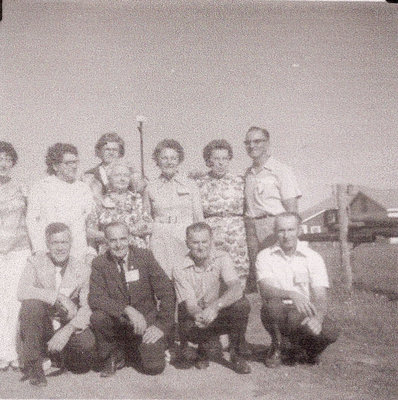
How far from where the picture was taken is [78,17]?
2.78 meters

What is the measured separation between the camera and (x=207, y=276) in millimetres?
2572

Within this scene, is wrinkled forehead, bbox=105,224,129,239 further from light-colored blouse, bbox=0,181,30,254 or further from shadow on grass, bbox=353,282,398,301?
shadow on grass, bbox=353,282,398,301

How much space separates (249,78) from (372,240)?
4.73ft

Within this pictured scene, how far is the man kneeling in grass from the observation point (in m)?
2.46

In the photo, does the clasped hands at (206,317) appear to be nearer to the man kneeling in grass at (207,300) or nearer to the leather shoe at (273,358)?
the man kneeling in grass at (207,300)

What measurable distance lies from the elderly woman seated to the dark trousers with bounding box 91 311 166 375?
432mm

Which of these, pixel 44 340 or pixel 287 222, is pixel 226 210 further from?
pixel 44 340

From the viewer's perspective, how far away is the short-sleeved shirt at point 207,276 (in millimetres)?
2559

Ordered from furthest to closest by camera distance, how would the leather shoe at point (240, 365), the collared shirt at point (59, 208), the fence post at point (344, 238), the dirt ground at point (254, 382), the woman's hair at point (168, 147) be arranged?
the fence post at point (344, 238) → the woman's hair at point (168, 147) → the collared shirt at point (59, 208) → the leather shoe at point (240, 365) → the dirt ground at point (254, 382)

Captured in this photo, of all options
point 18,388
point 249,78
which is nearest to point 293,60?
point 249,78

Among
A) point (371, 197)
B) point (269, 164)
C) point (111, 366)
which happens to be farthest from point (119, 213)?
point (371, 197)

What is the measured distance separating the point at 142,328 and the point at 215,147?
1094 millimetres

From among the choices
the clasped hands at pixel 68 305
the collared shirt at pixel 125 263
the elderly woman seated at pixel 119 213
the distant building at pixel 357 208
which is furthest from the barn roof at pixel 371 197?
the clasped hands at pixel 68 305

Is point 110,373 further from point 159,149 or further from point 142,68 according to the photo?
point 142,68
